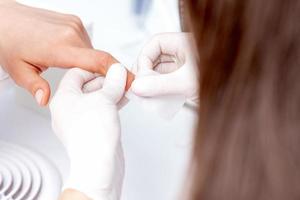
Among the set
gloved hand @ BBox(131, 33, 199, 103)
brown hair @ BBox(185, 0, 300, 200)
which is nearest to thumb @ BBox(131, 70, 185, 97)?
gloved hand @ BBox(131, 33, 199, 103)

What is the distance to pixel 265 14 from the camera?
33 cm

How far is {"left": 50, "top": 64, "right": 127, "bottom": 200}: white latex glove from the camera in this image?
61 centimetres

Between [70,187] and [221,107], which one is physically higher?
[221,107]

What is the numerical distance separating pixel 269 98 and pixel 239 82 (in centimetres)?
2

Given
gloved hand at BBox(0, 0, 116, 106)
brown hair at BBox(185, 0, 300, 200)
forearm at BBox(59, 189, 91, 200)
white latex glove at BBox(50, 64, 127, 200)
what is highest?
brown hair at BBox(185, 0, 300, 200)

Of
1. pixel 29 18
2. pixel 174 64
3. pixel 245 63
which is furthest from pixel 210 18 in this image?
pixel 29 18

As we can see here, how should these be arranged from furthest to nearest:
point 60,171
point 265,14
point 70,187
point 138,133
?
1. point 138,133
2. point 60,171
3. point 70,187
4. point 265,14

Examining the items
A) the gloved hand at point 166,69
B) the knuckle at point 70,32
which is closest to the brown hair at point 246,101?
the gloved hand at point 166,69

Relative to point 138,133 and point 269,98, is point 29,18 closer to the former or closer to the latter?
point 138,133

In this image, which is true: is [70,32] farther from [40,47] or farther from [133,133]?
[133,133]

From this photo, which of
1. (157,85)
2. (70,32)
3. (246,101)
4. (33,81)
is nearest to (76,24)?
(70,32)

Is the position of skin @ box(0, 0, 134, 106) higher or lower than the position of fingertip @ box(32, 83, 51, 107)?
higher

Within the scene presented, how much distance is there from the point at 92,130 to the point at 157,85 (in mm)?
104

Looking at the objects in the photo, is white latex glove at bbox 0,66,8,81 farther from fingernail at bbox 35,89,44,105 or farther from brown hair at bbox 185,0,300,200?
brown hair at bbox 185,0,300,200
